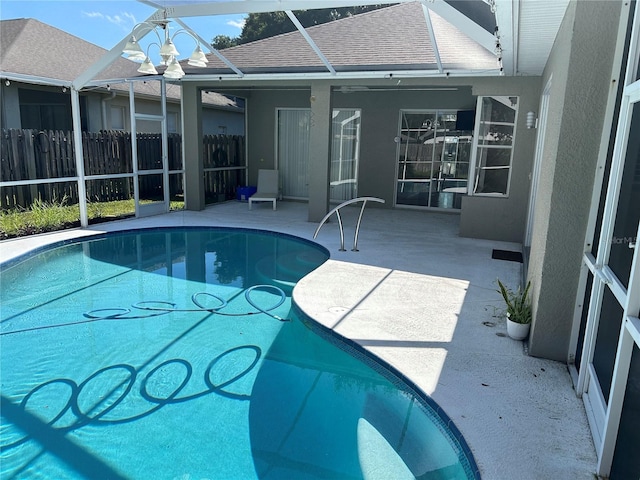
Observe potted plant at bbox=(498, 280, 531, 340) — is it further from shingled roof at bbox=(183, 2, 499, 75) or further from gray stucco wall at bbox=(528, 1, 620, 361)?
shingled roof at bbox=(183, 2, 499, 75)

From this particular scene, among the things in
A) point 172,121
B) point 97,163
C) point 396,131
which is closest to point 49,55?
point 172,121

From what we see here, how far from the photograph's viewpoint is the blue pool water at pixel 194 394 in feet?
9.82

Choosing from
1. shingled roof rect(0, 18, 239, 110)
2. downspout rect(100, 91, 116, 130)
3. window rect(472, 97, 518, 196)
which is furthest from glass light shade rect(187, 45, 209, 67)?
downspout rect(100, 91, 116, 130)

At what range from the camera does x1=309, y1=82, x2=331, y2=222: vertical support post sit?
962 cm

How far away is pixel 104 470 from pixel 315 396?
1640 mm

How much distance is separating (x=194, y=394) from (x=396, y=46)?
7418 millimetres

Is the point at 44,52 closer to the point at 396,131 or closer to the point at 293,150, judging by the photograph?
the point at 293,150

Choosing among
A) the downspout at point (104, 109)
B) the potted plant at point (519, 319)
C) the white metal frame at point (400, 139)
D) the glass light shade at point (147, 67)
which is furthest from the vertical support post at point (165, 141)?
the potted plant at point (519, 319)

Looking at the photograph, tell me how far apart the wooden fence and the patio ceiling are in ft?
7.67

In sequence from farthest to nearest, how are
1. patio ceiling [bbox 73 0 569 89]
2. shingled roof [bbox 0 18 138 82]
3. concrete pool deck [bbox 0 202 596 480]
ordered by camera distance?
shingled roof [bbox 0 18 138 82]
patio ceiling [bbox 73 0 569 89]
concrete pool deck [bbox 0 202 596 480]

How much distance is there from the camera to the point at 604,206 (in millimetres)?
3381

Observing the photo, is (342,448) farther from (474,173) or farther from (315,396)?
(474,173)

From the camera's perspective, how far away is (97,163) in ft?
36.7

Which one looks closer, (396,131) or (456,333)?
(456,333)
